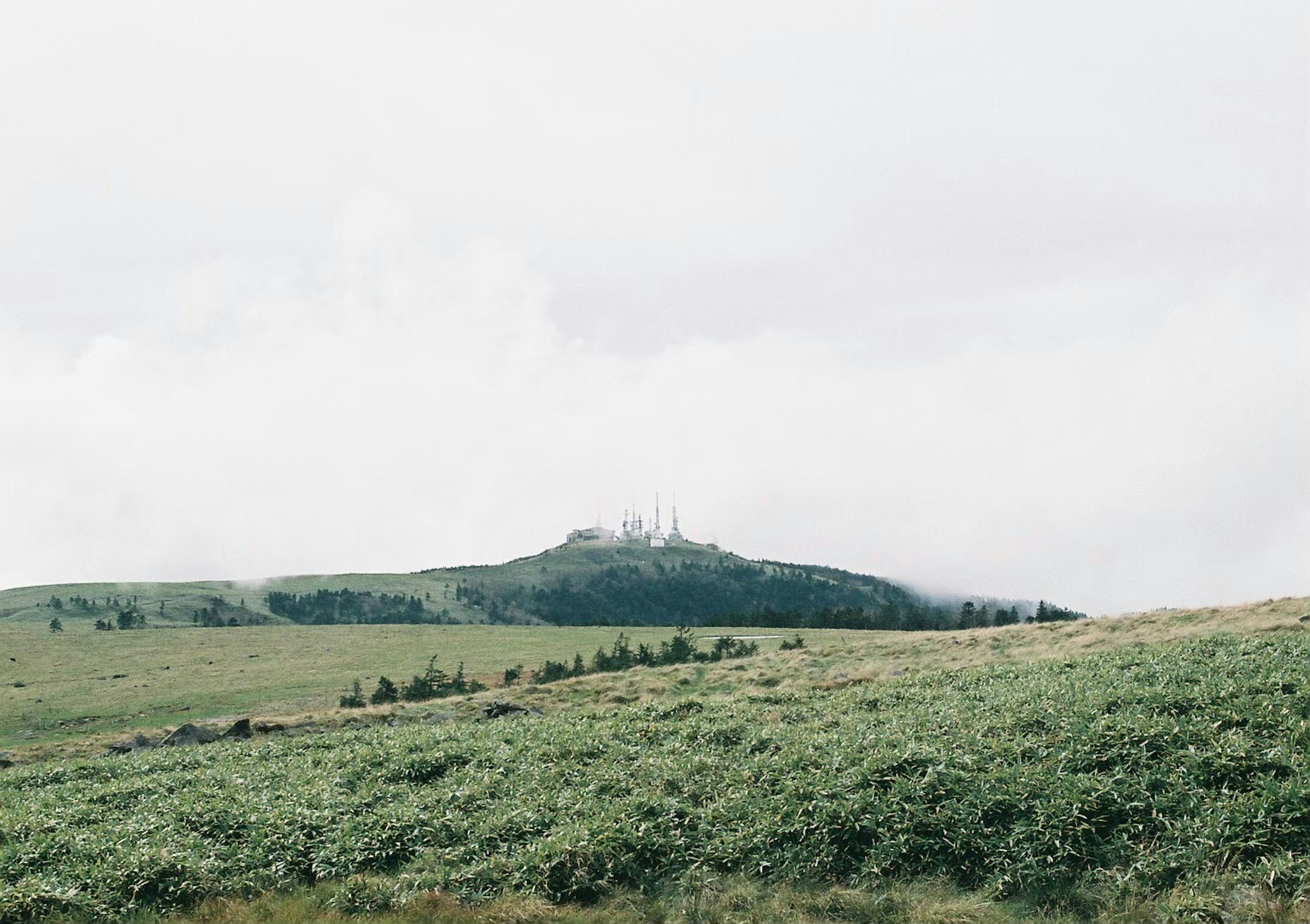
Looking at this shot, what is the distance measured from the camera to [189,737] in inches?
1228

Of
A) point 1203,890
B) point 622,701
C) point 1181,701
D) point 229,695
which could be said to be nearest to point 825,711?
point 1181,701

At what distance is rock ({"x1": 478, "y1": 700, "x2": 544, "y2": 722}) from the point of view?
32125 millimetres

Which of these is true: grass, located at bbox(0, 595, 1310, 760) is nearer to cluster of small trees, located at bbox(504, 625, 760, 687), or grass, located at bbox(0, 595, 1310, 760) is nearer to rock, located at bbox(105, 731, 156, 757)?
cluster of small trees, located at bbox(504, 625, 760, 687)

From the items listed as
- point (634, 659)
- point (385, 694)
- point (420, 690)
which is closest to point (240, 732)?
point (385, 694)

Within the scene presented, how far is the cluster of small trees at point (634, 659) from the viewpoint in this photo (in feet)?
233

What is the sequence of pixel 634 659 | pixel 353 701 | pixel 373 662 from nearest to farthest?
1. pixel 353 701
2. pixel 634 659
3. pixel 373 662

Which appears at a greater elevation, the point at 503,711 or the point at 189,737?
the point at 503,711

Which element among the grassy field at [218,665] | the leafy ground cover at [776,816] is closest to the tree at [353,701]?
the grassy field at [218,665]

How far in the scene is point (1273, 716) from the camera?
1542cm

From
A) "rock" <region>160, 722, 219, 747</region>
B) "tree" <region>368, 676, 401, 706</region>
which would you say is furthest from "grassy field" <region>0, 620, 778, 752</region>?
"rock" <region>160, 722, 219, 747</region>

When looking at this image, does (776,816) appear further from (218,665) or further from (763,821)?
(218,665)

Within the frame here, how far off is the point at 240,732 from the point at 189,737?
1.67m

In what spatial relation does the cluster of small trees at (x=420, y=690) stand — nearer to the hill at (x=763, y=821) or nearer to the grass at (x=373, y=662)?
the grass at (x=373, y=662)

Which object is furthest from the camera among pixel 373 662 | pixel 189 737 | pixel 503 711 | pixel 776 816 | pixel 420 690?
pixel 373 662
